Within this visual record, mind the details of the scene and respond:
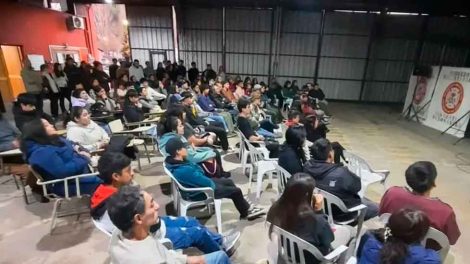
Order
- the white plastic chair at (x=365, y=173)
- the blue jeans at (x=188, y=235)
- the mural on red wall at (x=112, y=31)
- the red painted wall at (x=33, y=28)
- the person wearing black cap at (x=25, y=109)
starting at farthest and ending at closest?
the mural on red wall at (x=112, y=31), the red painted wall at (x=33, y=28), the person wearing black cap at (x=25, y=109), the white plastic chair at (x=365, y=173), the blue jeans at (x=188, y=235)

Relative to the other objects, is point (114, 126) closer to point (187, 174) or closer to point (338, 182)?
point (187, 174)

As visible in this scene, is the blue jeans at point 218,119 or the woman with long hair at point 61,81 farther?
the woman with long hair at point 61,81

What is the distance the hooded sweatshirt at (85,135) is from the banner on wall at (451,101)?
7565 mm

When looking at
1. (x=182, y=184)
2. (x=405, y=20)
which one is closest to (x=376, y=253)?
(x=182, y=184)

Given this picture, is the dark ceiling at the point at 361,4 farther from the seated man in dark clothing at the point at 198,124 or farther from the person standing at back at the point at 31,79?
the seated man in dark clothing at the point at 198,124

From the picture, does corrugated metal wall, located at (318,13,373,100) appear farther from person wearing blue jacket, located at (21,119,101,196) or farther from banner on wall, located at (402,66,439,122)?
person wearing blue jacket, located at (21,119,101,196)

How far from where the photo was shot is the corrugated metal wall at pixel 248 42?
10602mm

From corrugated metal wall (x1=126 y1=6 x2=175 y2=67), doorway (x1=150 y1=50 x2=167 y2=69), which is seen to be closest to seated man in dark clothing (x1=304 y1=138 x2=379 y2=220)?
corrugated metal wall (x1=126 y1=6 x2=175 y2=67)

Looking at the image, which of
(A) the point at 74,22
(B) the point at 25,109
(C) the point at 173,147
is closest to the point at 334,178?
(C) the point at 173,147

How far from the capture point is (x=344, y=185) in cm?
207

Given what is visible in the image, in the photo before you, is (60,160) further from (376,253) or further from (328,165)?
(376,253)

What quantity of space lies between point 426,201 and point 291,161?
114 cm

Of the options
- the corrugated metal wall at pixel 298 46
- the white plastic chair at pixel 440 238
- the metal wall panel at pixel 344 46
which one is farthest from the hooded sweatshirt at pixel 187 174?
the metal wall panel at pixel 344 46

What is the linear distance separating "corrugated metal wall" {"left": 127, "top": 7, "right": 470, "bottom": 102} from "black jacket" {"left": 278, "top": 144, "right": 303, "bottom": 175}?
8645 mm
